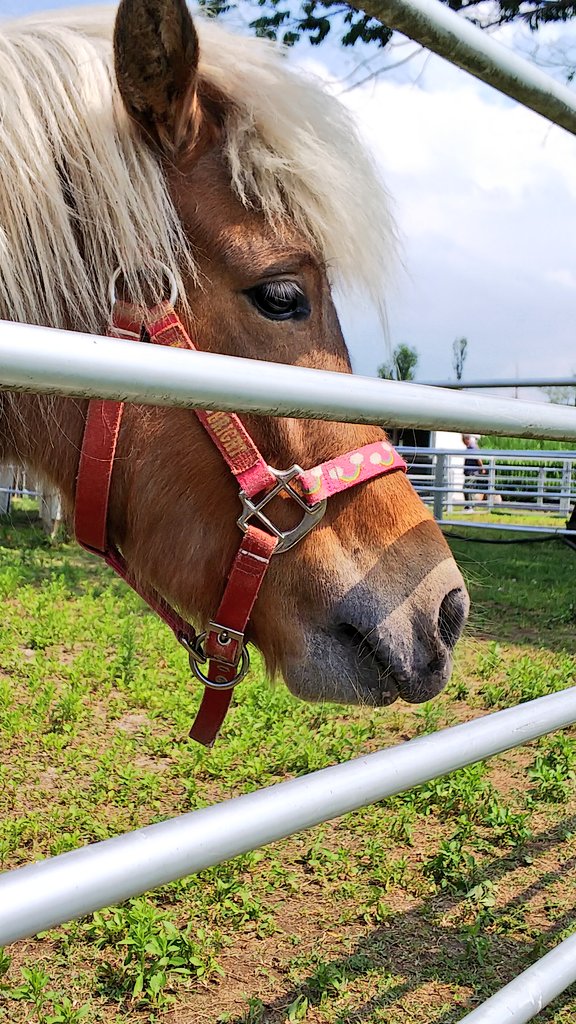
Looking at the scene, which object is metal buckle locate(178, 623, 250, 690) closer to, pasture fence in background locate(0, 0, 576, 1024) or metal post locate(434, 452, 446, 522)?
pasture fence in background locate(0, 0, 576, 1024)

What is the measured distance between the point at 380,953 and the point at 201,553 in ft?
4.78

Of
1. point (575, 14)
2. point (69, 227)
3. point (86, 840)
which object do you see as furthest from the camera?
point (575, 14)

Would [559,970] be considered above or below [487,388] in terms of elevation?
above

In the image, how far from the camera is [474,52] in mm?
1209

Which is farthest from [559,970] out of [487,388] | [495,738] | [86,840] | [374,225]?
[487,388]

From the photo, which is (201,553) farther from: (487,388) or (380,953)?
(487,388)

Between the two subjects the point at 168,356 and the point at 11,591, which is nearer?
the point at 168,356

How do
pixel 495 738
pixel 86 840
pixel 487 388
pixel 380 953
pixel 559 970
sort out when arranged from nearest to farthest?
pixel 495 738
pixel 559 970
pixel 380 953
pixel 86 840
pixel 487 388

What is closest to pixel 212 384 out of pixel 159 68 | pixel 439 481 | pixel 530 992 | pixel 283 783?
pixel 283 783

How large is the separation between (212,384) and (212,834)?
1.30 ft

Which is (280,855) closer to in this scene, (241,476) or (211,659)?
(211,659)

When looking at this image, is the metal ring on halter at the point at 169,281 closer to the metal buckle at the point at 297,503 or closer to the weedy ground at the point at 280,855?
the metal buckle at the point at 297,503

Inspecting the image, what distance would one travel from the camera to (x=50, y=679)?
410 cm

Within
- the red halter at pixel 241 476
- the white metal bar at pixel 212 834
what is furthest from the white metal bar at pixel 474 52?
the white metal bar at pixel 212 834
